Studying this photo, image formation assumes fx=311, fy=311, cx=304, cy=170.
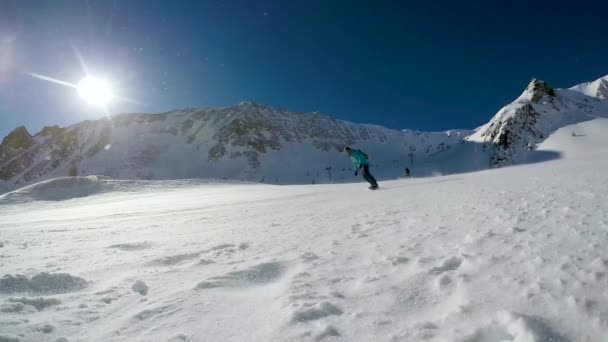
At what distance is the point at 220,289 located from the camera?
3051 millimetres

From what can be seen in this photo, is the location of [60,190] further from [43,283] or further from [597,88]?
[597,88]

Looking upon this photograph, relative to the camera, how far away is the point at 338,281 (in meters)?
3.02

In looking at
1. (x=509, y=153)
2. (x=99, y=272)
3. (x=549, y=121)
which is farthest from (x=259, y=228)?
(x=549, y=121)

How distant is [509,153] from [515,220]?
71.3 metres

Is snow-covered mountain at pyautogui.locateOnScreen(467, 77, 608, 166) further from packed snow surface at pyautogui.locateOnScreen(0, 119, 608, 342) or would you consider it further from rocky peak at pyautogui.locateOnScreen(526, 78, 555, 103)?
packed snow surface at pyautogui.locateOnScreen(0, 119, 608, 342)

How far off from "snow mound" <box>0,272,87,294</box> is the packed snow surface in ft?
0.05

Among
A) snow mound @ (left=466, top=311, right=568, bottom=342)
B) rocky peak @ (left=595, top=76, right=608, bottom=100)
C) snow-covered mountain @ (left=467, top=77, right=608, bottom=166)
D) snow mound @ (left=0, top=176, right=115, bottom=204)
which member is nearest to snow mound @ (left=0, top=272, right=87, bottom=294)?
snow mound @ (left=466, top=311, right=568, bottom=342)

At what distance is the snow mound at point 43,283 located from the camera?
310cm

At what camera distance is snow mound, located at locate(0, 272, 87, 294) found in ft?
10.2

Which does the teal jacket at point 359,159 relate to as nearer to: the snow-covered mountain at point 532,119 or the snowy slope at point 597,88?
the snow-covered mountain at point 532,119

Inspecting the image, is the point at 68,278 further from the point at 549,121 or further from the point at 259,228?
the point at 549,121

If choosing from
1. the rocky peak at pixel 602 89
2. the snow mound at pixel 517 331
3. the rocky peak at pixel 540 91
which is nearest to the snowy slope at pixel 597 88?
the rocky peak at pixel 602 89

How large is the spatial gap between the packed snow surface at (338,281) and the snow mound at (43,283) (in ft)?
0.05

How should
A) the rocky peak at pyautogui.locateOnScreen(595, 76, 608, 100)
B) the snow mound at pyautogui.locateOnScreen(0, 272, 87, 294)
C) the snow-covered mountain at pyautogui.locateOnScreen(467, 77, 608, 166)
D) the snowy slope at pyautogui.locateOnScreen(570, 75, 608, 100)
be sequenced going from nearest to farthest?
the snow mound at pyautogui.locateOnScreen(0, 272, 87, 294) < the snow-covered mountain at pyautogui.locateOnScreen(467, 77, 608, 166) < the rocky peak at pyautogui.locateOnScreen(595, 76, 608, 100) < the snowy slope at pyautogui.locateOnScreen(570, 75, 608, 100)
